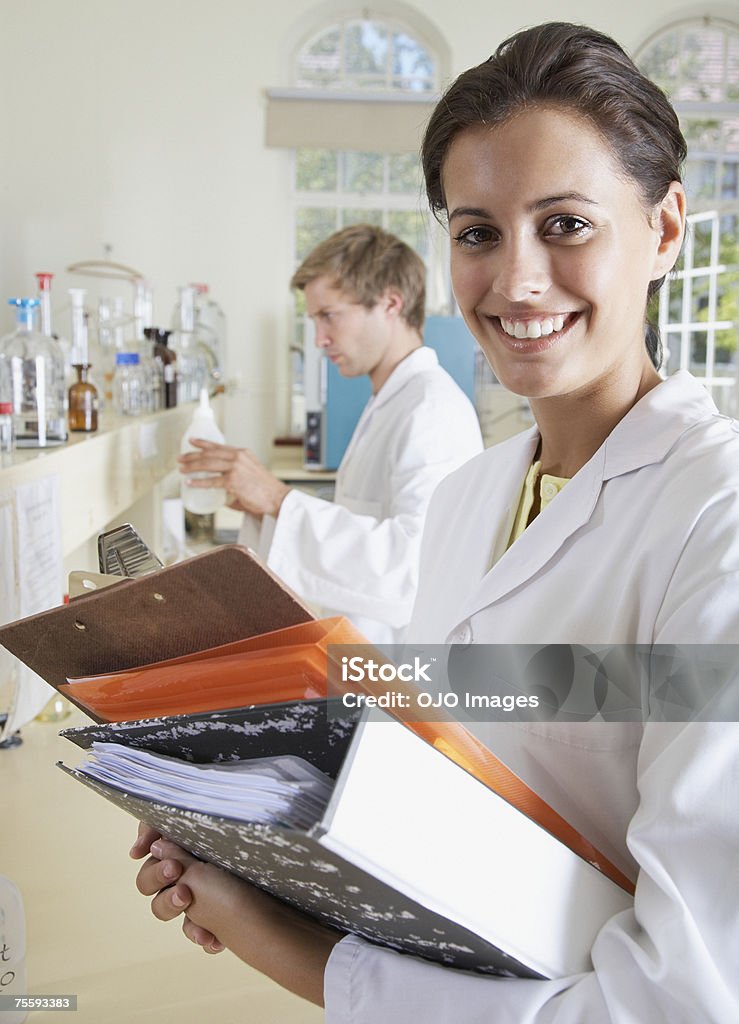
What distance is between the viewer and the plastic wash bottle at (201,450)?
6.45 ft

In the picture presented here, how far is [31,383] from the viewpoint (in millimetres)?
1634

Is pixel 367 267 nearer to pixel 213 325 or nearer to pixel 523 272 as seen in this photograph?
pixel 523 272

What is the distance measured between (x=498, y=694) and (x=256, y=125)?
4.99m

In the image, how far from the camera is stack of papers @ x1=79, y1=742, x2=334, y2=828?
0.49 m

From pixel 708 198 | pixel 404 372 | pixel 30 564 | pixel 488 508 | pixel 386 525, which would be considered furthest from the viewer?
pixel 708 198

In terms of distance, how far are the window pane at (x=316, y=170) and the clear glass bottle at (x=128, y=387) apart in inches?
133

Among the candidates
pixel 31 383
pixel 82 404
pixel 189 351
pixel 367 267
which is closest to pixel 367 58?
pixel 189 351

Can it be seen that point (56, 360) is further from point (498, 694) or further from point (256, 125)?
point (256, 125)

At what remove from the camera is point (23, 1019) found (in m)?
0.92

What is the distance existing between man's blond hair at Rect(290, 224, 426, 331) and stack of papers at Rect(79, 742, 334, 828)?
1.62 metres

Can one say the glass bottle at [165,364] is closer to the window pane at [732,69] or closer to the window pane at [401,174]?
A: the window pane at [401,174]

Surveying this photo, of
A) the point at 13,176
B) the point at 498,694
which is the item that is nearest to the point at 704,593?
the point at 498,694

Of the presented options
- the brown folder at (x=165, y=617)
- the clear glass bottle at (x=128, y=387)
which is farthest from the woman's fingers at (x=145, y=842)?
the clear glass bottle at (x=128, y=387)

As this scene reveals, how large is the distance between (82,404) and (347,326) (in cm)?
55
